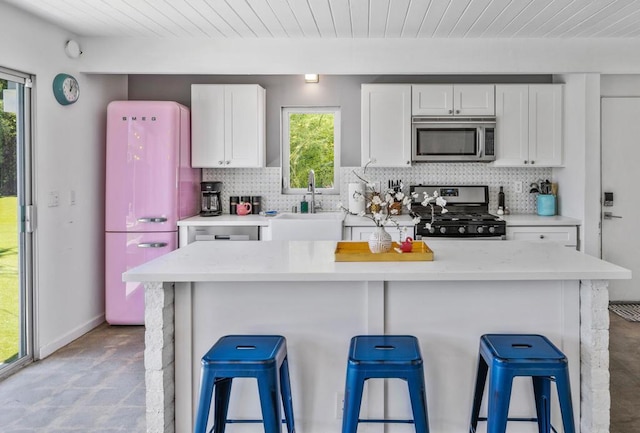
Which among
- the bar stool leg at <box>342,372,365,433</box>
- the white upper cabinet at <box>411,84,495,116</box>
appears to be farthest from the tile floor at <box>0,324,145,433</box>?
the white upper cabinet at <box>411,84,495,116</box>

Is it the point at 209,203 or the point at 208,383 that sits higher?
the point at 209,203

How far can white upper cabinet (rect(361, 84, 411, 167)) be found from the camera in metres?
4.77

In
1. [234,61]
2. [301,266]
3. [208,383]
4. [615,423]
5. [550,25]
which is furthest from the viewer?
[234,61]

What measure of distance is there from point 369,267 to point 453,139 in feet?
9.49

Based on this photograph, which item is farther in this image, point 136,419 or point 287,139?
point 287,139

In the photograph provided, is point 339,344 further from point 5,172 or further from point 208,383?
point 5,172

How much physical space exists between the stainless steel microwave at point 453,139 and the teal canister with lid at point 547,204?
662 millimetres

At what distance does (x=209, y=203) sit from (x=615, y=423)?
3.77m

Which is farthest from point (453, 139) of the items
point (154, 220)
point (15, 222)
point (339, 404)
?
point (15, 222)

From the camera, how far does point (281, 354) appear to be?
2107 millimetres

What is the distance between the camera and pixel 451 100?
476 cm

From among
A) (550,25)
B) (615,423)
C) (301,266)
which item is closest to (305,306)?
(301,266)

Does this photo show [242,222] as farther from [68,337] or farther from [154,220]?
[68,337]

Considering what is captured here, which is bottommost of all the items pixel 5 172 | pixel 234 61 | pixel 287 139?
pixel 5 172
